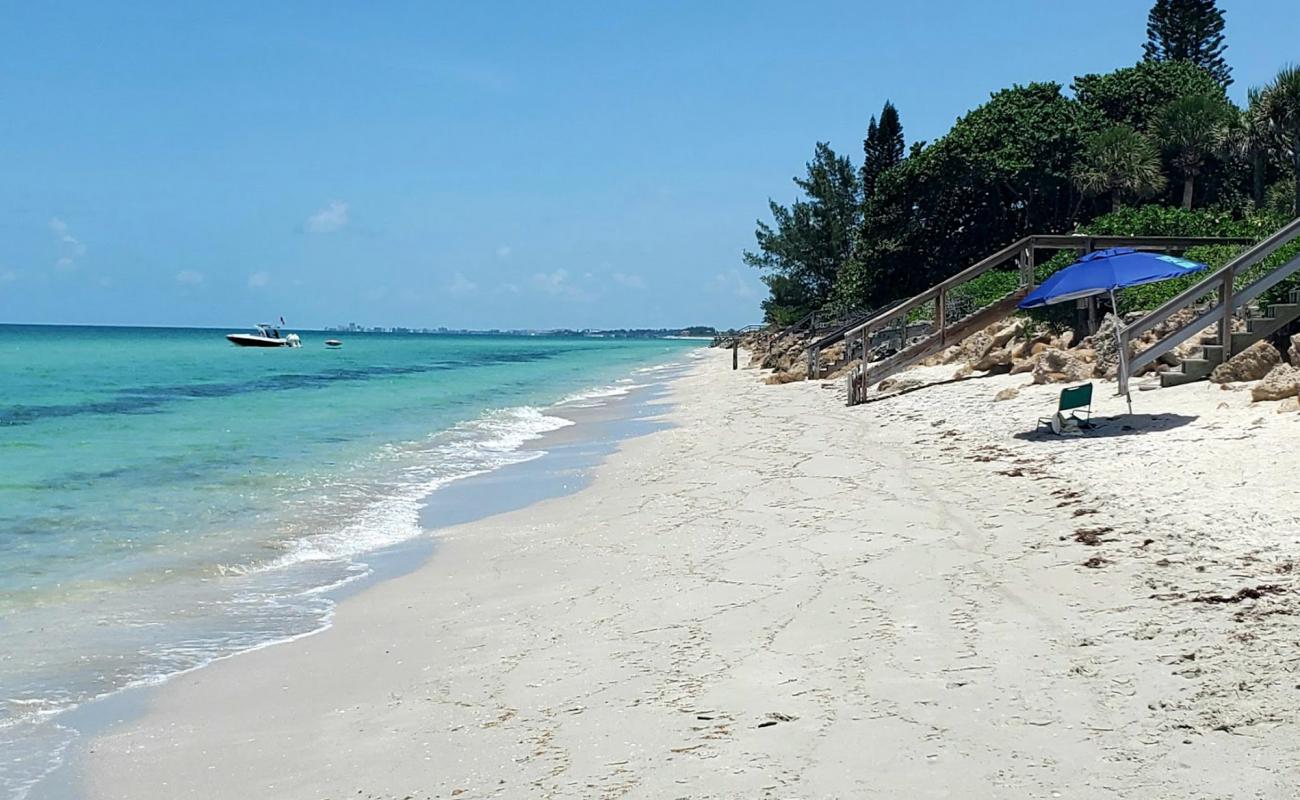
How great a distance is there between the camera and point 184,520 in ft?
39.6

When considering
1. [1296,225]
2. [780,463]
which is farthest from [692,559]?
[1296,225]

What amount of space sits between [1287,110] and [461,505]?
2910 centimetres

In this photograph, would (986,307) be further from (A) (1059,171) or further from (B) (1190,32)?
(B) (1190,32)

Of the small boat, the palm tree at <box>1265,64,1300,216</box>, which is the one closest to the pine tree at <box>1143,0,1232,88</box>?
the palm tree at <box>1265,64,1300,216</box>

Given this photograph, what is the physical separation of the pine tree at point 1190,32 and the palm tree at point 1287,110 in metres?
25.3

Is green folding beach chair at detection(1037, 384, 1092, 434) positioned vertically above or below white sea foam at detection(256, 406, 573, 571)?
above

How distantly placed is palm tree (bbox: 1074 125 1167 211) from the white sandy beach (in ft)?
90.8

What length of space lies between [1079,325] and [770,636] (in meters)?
15.9

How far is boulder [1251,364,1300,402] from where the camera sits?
10781 mm

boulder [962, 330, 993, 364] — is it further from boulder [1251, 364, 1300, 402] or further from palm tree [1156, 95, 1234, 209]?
palm tree [1156, 95, 1234, 209]

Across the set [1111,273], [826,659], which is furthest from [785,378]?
[826,659]

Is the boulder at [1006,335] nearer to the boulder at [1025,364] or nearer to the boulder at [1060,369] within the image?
the boulder at [1025,364]

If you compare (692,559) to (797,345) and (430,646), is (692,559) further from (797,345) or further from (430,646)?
(797,345)

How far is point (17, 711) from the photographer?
5.92m
